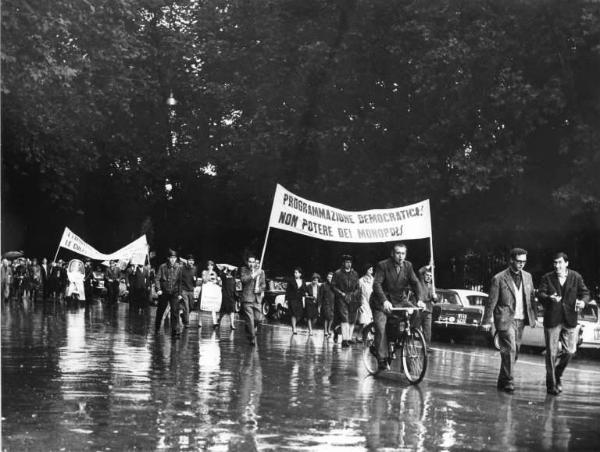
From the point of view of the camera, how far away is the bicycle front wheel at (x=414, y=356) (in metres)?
14.2

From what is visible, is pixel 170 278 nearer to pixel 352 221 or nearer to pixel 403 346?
pixel 352 221

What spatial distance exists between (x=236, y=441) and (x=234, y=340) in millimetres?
14696

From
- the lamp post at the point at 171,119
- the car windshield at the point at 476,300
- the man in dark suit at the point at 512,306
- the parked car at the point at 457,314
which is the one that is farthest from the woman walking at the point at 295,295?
the lamp post at the point at 171,119

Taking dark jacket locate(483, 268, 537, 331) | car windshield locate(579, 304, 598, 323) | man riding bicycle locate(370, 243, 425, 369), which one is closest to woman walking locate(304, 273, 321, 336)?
car windshield locate(579, 304, 598, 323)

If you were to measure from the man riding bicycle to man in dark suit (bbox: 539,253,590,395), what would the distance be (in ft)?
6.18

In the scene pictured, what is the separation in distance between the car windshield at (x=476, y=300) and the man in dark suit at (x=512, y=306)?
15.1 metres

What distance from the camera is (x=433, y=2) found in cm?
3216

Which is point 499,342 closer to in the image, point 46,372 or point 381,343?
point 381,343

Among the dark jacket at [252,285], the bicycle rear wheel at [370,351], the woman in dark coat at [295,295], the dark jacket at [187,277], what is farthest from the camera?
the woman in dark coat at [295,295]

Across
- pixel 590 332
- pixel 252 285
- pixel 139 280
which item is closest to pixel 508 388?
pixel 252 285

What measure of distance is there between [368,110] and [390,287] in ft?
72.6

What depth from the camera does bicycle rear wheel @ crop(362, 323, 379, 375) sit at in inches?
614

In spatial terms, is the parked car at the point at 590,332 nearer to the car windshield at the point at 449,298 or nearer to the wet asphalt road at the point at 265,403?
the wet asphalt road at the point at 265,403

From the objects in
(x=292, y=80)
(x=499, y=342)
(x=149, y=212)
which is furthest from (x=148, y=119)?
(x=499, y=342)
